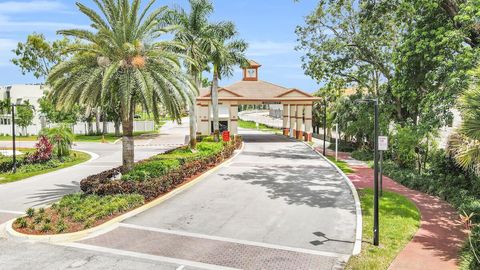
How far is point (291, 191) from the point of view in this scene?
64.3ft

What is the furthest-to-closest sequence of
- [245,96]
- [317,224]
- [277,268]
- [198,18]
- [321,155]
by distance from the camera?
[245,96] → [321,155] → [198,18] → [317,224] → [277,268]

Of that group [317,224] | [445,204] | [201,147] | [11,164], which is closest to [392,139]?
[445,204]

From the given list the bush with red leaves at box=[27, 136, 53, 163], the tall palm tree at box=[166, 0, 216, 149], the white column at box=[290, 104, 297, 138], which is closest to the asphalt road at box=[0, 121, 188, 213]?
the bush with red leaves at box=[27, 136, 53, 163]

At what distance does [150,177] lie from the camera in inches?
738

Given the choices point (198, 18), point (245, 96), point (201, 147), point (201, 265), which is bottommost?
point (201, 265)

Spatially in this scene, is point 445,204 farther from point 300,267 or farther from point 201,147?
point 201,147

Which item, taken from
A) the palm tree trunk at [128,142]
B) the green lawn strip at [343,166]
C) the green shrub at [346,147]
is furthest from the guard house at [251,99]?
the palm tree trunk at [128,142]

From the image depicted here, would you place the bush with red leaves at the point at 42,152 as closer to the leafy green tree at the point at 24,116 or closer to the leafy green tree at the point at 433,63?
A: the leafy green tree at the point at 433,63

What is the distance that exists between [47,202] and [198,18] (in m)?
17.4

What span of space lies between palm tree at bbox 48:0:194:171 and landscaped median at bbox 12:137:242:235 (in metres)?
1.49

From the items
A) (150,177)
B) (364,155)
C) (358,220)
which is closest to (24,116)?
(150,177)

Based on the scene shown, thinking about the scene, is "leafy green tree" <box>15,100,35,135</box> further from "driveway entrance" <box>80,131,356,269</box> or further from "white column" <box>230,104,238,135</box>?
"driveway entrance" <box>80,131,356,269</box>

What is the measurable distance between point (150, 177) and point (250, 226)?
21.5 feet

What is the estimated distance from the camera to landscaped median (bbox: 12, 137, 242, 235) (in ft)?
45.1
